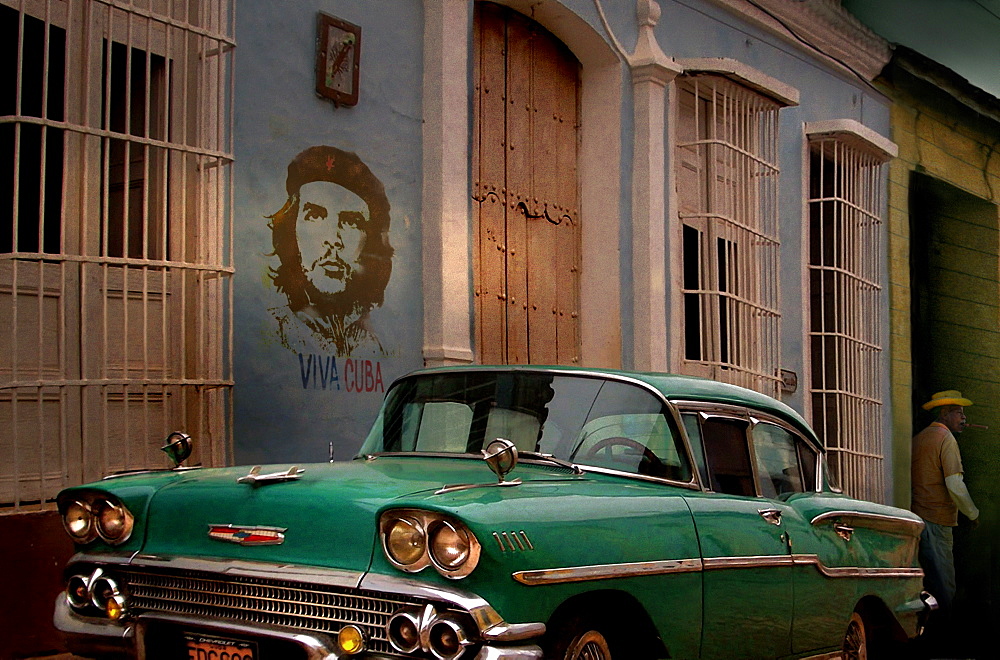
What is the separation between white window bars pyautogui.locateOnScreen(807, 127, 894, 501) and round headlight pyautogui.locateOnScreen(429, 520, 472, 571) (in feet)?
27.8

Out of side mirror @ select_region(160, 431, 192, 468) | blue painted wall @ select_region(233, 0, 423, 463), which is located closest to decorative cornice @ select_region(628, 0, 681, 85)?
blue painted wall @ select_region(233, 0, 423, 463)

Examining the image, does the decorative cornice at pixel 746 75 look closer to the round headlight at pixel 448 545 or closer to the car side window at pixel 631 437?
the car side window at pixel 631 437

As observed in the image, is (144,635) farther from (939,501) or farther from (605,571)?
(939,501)

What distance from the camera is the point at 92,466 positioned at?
5555mm

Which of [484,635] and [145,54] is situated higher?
[145,54]

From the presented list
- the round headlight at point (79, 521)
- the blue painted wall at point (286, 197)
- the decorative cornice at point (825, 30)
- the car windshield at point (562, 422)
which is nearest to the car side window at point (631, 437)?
the car windshield at point (562, 422)

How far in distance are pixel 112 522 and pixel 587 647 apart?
5.01 feet

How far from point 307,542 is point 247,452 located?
280cm

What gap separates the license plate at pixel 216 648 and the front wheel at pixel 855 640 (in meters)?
2.83

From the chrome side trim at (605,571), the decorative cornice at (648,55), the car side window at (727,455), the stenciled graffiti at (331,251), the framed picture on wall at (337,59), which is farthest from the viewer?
the decorative cornice at (648,55)

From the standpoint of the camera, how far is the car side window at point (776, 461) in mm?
5066

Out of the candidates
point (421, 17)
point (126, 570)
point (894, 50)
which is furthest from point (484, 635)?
point (894, 50)

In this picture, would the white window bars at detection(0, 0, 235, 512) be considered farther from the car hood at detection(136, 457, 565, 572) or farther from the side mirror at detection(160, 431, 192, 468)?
the car hood at detection(136, 457, 565, 572)

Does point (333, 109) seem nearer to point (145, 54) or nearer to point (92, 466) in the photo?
point (145, 54)
